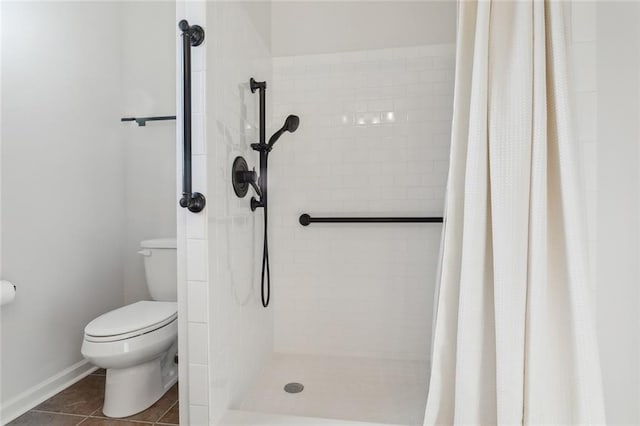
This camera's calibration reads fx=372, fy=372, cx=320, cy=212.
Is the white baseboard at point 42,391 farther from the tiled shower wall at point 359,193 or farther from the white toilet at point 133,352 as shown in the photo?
the tiled shower wall at point 359,193

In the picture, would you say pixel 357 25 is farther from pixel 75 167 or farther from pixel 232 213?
pixel 75 167

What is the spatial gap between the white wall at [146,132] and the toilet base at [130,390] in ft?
2.41

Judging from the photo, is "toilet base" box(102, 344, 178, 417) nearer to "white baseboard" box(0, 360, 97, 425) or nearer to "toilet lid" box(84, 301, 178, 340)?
"toilet lid" box(84, 301, 178, 340)

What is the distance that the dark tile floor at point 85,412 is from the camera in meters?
1.60

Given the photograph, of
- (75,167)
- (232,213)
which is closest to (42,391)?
(75,167)

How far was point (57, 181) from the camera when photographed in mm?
1905

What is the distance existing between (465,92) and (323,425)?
1232 mm

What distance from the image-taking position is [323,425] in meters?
1.32

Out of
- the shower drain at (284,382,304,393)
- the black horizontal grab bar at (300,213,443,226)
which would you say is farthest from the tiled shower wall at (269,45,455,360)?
the shower drain at (284,382,304,393)

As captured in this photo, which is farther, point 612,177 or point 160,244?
point 160,244

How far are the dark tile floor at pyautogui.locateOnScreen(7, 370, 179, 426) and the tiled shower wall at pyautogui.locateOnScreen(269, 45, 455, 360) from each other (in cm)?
63

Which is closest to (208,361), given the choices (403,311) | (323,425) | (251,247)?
(323,425)

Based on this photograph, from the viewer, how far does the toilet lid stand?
1.55 metres

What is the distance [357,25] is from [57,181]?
1762mm
